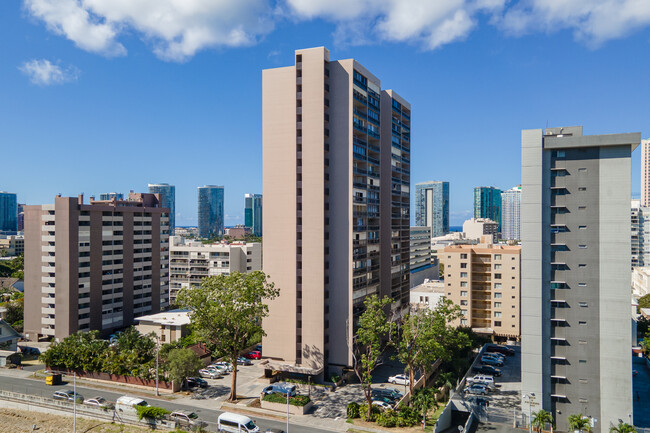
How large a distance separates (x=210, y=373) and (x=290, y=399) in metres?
14.4

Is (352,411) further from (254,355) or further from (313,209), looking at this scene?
(254,355)

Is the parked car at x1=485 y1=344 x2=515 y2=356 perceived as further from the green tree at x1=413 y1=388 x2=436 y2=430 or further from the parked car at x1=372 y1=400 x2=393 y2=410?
the parked car at x1=372 y1=400 x2=393 y2=410

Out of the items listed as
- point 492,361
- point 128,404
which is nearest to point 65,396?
point 128,404

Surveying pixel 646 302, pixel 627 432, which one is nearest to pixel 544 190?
pixel 627 432

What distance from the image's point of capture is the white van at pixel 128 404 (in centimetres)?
4294

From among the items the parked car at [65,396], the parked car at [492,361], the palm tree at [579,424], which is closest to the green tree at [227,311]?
the parked car at [65,396]

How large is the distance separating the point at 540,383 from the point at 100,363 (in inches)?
1898

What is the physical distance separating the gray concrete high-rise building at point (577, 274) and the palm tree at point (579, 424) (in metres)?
1.24

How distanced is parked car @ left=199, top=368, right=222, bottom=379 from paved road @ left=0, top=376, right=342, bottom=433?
26.4 feet

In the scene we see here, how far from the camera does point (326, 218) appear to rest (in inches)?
2126

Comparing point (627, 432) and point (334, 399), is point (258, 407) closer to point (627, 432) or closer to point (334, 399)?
point (334, 399)

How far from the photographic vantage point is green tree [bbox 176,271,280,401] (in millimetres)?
46219

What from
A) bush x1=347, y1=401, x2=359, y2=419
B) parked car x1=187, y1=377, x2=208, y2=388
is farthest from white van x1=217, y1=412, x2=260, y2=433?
parked car x1=187, y1=377, x2=208, y2=388

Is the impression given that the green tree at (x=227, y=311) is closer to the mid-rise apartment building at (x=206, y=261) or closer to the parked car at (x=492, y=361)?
the parked car at (x=492, y=361)
